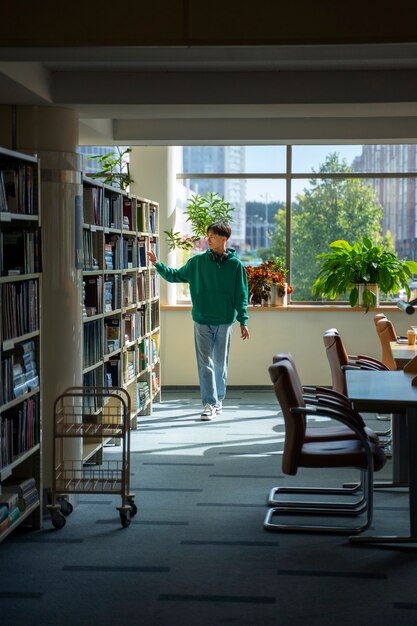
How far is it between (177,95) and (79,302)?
4.87 feet

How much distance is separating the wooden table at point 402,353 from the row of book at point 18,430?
3.08 metres

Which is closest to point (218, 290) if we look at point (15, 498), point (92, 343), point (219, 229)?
point (219, 229)

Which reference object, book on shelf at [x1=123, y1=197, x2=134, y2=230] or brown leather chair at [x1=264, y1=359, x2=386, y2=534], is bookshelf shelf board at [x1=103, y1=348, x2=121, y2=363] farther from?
brown leather chair at [x1=264, y1=359, x2=386, y2=534]

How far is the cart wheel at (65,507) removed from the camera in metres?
5.64

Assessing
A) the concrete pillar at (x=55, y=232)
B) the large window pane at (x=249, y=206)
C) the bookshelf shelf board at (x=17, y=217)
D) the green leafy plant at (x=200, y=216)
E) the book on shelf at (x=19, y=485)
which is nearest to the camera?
the bookshelf shelf board at (x=17, y=217)

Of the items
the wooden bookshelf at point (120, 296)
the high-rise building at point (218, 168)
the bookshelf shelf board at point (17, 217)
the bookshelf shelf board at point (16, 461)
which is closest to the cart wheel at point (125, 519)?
the bookshelf shelf board at point (16, 461)

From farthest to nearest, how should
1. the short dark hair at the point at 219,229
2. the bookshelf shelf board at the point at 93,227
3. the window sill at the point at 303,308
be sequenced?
the window sill at the point at 303,308 → the short dark hair at the point at 219,229 → the bookshelf shelf board at the point at 93,227

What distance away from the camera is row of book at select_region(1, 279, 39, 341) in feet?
16.0

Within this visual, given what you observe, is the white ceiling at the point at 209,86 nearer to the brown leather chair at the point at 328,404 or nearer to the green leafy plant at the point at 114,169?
the brown leather chair at the point at 328,404

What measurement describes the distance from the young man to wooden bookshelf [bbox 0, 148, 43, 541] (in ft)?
10.9

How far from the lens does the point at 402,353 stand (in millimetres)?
7410

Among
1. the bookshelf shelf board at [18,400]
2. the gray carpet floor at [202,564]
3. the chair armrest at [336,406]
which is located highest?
the bookshelf shelf board at [18,400]

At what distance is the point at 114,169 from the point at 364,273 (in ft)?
9.91

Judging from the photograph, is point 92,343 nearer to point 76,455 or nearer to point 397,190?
point 76,455
